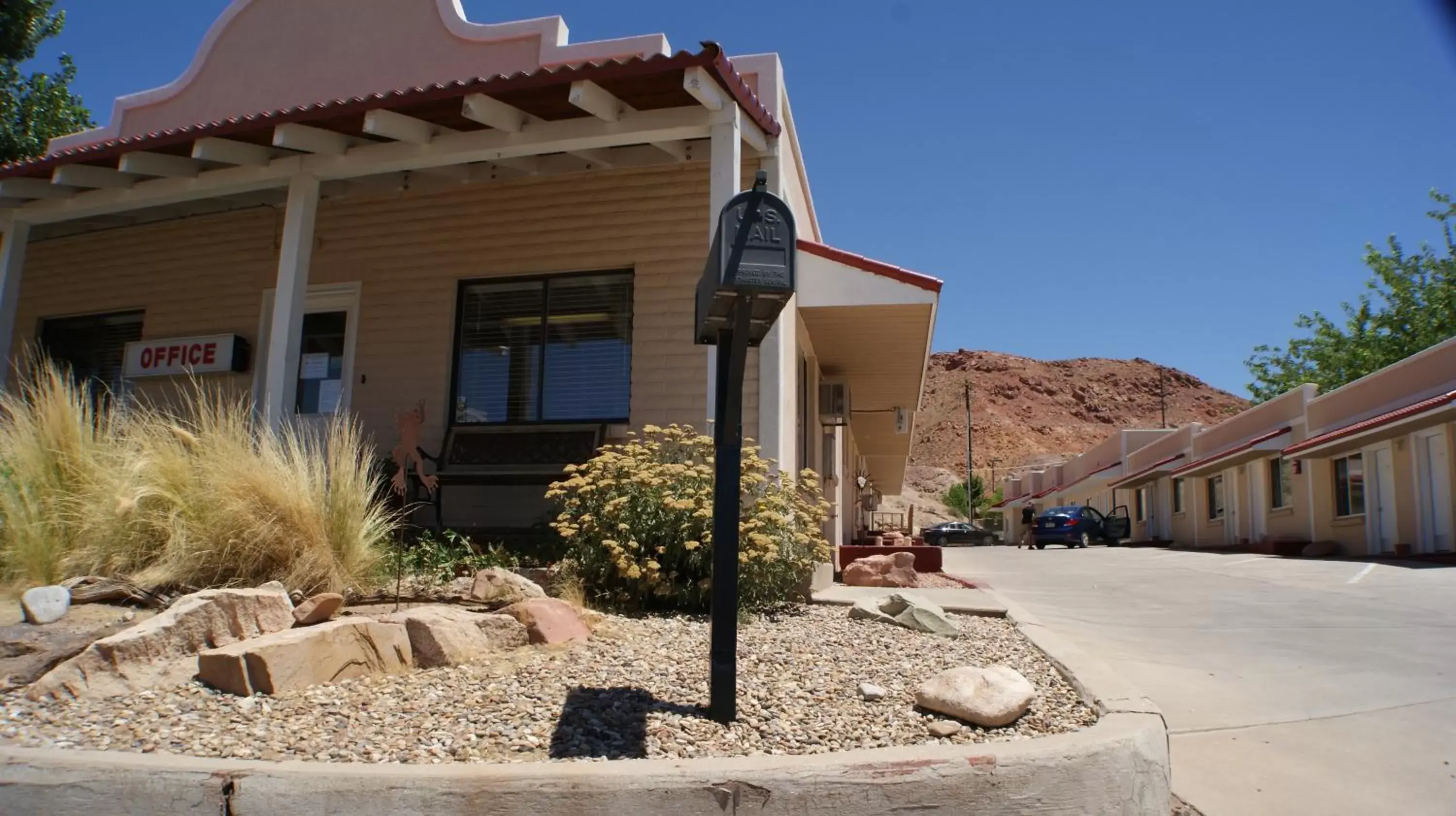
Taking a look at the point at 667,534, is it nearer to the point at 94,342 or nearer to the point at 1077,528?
the point at 94,342

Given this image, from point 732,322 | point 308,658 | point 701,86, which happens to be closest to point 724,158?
point 701,86

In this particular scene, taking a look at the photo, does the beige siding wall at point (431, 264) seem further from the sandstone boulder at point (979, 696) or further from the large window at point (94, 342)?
the sandstone boulder at point (979, 696)

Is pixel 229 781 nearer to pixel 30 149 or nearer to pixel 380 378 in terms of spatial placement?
pixel 380 378

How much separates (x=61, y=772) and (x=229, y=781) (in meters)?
0.61

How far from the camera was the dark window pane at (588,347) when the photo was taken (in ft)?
30.1

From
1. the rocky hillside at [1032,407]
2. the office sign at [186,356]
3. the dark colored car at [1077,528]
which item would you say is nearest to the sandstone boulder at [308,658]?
the office sign at [186,356]

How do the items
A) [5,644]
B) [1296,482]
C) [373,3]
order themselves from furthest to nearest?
[1296,482] < [373,3] < [5,644]

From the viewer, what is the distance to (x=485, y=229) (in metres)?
9.66

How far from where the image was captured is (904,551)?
1123 centimetres

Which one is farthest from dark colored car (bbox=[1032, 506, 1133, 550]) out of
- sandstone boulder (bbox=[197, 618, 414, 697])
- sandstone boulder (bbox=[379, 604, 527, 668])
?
sandstone boulder (bbox=[197, 618, 414, 697])

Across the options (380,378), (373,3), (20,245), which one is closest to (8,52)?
(20,245)

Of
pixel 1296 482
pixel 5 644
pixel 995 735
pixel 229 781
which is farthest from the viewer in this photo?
pixel 1296 482

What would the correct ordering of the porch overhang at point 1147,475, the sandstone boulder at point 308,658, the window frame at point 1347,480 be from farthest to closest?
the porch overhang at point 1147,475, the window frame at point 1347,480, the sandstone boulder at point 308,658

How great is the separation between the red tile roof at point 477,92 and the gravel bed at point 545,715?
13.8ft
